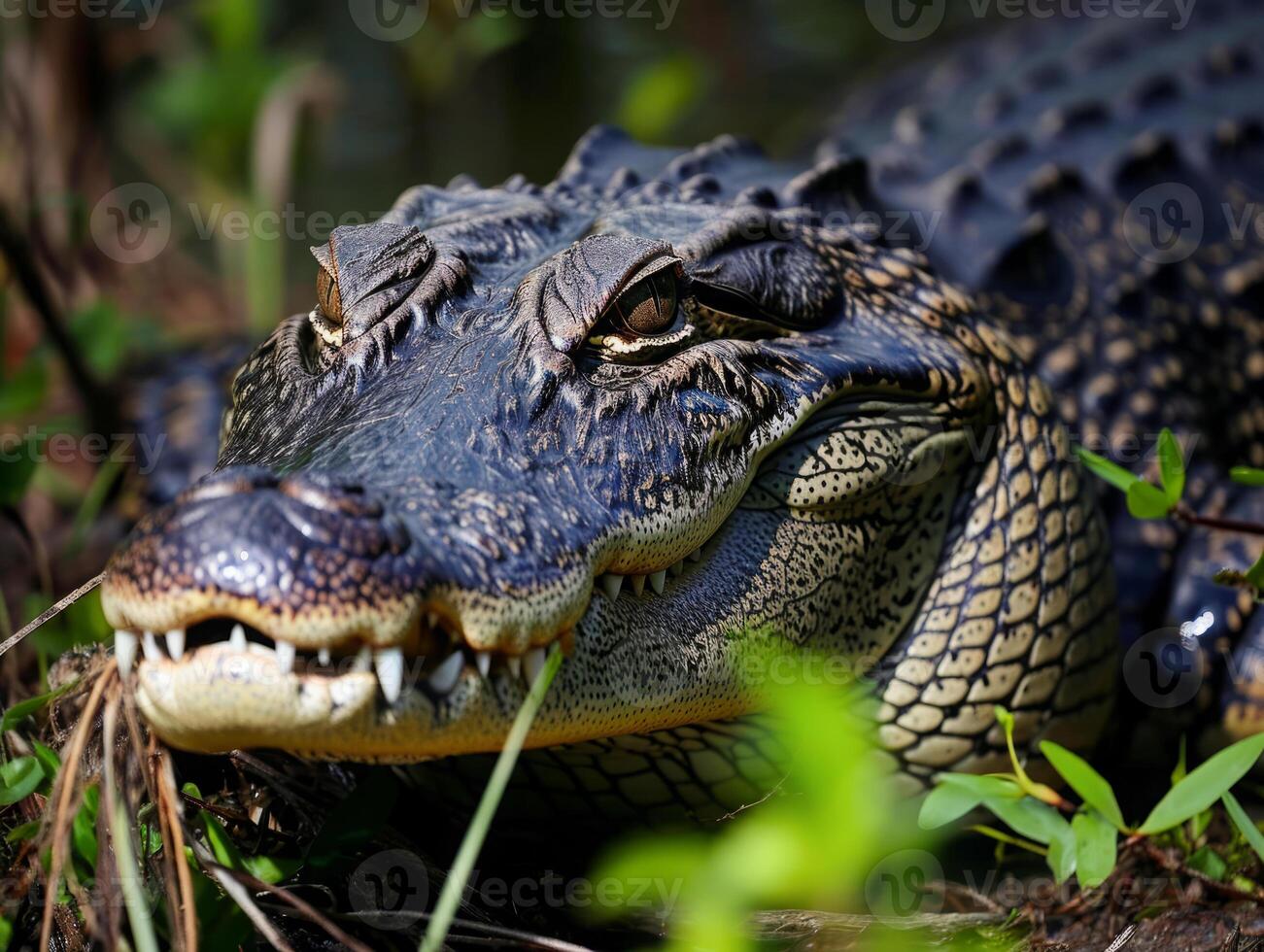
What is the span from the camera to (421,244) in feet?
6.86

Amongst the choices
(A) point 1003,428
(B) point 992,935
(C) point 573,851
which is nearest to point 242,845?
(C) point 573,851

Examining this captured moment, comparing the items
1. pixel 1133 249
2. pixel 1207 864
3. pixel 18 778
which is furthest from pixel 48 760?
pixel 1133 249

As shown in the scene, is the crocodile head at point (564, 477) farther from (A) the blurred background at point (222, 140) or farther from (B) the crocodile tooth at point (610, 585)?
(A) the blurred background at point (222, 140)

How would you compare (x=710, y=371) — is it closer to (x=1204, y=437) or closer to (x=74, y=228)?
(x=1204, y=437)

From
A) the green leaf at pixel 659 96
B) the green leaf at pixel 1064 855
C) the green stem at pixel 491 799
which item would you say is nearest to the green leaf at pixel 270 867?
the green stem at pixel 491 799

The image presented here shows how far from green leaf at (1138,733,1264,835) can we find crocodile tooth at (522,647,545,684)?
89 centimetres

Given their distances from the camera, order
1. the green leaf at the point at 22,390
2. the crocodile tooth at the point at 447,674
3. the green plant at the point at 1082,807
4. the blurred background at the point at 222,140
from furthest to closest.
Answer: the blurred background at the point at 222,140
the green leaf at the point at 22,390
the green plant at the point at 1082,807
the crocodile tooth at the point at 447,674

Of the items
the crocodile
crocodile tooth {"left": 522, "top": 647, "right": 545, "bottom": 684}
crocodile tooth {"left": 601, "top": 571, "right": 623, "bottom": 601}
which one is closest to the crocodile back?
the crocodile

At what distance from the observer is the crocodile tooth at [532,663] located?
1.61 meters

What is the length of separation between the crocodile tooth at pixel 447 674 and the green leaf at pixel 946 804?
67 centimetres

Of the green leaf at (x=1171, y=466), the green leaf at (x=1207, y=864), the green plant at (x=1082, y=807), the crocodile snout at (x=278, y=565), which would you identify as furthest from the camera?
the green leaf at (x=1207, y=864)

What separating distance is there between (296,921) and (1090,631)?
1640 millimetres

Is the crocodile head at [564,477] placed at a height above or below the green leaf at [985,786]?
above

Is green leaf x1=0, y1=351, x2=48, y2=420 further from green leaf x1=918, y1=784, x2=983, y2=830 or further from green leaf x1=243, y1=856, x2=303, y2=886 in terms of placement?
green leaf x1=918, y1=784, x2=983, y2=830
